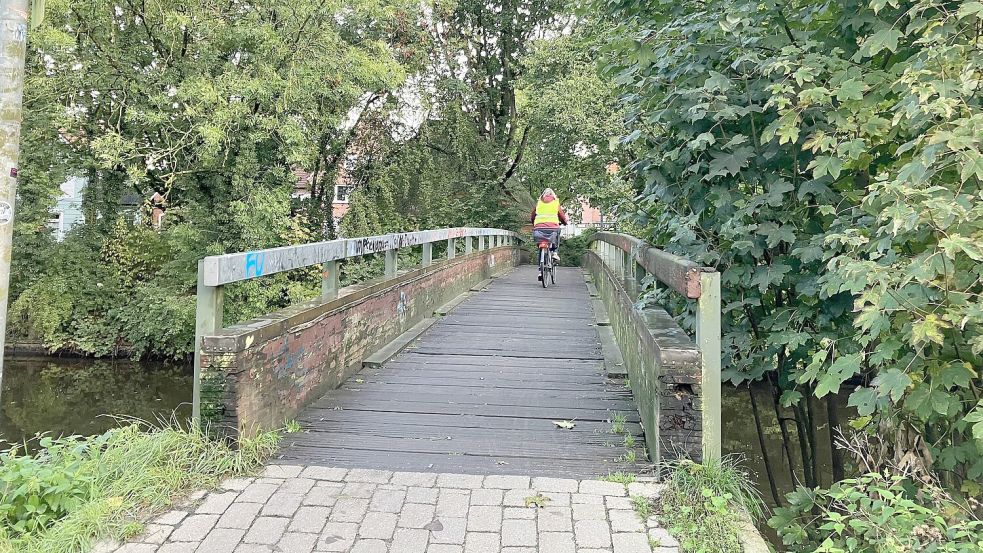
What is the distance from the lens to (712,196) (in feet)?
12.4

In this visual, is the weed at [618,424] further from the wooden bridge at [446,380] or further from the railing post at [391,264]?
the railing post at [391,264]

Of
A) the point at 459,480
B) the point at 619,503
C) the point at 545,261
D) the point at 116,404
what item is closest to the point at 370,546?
the point at 459,480

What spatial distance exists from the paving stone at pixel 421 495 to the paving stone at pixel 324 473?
407 mm

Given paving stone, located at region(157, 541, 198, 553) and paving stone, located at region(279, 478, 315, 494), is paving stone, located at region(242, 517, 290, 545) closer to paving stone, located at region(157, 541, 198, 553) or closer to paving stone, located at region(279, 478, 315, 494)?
paving stone, located at region(157, 541, 198, 553)

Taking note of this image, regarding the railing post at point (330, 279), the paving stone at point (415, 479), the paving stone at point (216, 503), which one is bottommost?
the paving stone at point (415, 479)

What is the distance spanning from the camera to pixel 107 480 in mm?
3006

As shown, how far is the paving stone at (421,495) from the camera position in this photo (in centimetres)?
302

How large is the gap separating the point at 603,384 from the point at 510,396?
2.82 ft

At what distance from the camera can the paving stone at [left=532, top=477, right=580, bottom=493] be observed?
3150 millimetres

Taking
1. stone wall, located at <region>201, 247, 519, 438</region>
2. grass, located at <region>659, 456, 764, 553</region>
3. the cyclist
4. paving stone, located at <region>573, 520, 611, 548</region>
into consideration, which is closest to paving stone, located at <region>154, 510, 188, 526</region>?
stone wall, located at <region>201, 247, 519, 438</region>

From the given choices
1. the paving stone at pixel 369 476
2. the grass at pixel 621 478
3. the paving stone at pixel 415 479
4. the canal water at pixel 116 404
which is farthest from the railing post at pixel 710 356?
the canal water at pixel 116 404

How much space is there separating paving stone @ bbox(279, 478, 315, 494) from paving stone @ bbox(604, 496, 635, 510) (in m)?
1.49

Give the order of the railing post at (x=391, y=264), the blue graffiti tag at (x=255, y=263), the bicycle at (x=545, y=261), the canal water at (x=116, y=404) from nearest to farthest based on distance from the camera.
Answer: the blue graffiti tag at (x=255, y=263), the railing post at (x=391, y=264), the canal water at (x=116, y=404), the bicycle at (x=545, y=261)

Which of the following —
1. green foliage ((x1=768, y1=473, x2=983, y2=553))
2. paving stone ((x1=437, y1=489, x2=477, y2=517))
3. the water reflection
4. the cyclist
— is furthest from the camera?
the cyclist
